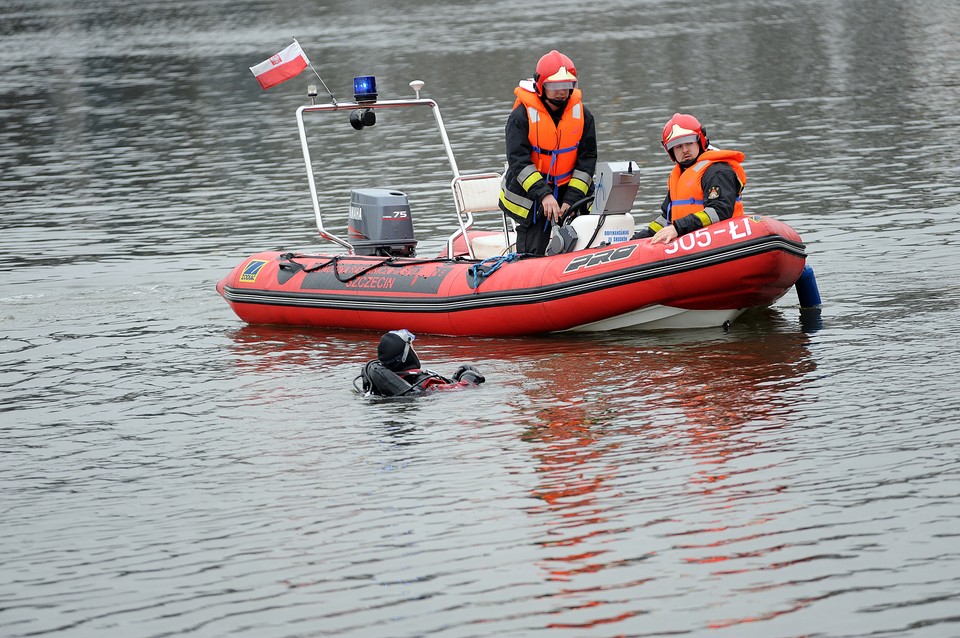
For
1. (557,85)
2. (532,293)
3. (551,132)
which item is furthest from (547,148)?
(532,293)

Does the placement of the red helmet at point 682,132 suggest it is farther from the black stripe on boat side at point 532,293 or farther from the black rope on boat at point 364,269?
the black rope on boat at point 364,269

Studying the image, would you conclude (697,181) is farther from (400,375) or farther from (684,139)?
(400,375)

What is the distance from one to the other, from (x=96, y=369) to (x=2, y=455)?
1.86 metres

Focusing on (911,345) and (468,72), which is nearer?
(911,345)

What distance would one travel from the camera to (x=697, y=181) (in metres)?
8.20

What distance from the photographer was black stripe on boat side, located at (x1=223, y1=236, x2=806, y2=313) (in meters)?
7.92

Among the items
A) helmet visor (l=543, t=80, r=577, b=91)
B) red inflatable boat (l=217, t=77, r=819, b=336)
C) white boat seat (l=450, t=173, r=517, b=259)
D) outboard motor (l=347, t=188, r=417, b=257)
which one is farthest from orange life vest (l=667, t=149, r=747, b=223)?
outboard motor (l=347, t=188, r=417, b=257)

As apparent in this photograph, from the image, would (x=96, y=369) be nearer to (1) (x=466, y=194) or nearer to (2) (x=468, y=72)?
(1) (x=466, y=194)

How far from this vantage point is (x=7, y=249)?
13148mm

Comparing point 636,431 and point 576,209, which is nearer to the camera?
point 636,431

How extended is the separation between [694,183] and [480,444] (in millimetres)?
2559

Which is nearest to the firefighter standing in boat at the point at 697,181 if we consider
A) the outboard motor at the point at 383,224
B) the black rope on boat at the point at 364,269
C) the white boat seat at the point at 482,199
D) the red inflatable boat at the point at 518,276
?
the red inflatable boat at the point at 518,276

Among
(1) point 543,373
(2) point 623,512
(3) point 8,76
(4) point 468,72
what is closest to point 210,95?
(4) point 468,72

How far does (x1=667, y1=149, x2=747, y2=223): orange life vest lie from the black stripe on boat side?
37cm
